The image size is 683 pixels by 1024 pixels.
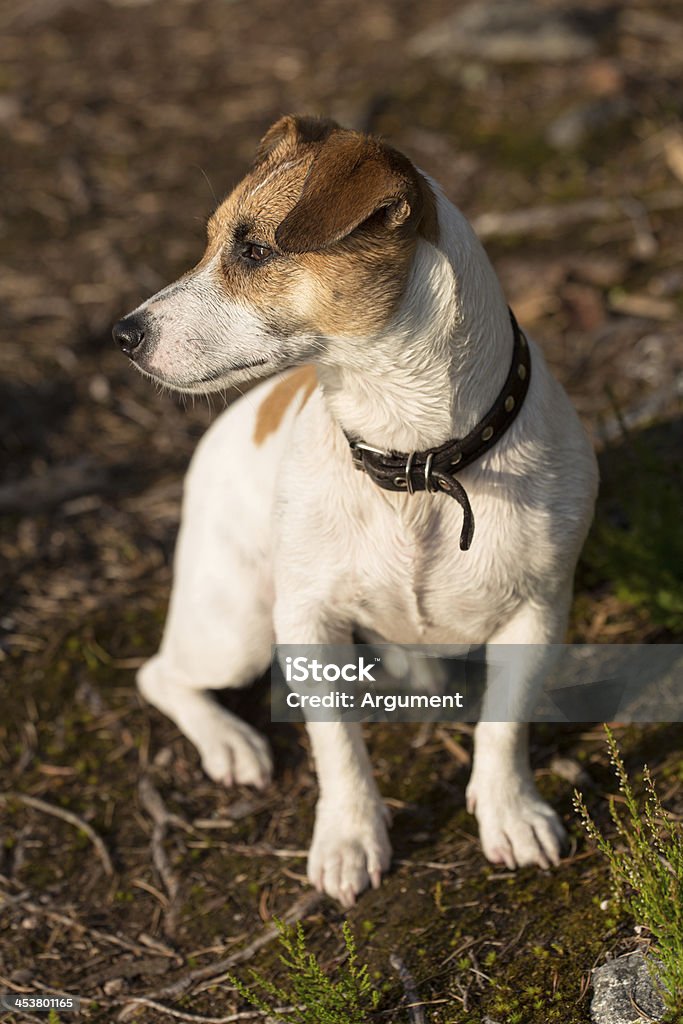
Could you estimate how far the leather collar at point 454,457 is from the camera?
2885 millimetres

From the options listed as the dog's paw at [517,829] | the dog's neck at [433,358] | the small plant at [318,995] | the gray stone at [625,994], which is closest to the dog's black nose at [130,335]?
the dog's neck at [433,358]

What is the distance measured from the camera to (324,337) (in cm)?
276

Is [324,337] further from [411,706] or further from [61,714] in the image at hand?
[61,714]

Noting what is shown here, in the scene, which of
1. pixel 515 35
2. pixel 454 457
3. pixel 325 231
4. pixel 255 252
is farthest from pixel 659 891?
pixel 515 35

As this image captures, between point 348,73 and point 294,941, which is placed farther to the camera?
point 348,73

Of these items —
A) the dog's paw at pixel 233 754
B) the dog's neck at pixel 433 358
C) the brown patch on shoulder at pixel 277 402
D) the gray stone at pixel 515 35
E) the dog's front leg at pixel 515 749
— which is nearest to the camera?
the dog's neck at pixel 433 358

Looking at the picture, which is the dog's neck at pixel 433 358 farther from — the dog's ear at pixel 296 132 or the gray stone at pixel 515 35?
the gray stone at pixel 515 35

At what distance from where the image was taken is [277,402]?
12.2ft

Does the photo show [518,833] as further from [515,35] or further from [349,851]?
[515,35]

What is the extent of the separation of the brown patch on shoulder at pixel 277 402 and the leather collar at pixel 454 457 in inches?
25.3

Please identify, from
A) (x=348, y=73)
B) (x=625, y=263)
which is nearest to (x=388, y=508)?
(x=625, y=263)

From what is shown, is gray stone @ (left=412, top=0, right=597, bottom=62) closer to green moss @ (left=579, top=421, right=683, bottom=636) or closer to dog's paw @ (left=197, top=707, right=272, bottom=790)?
green moss @ (left=579, top=421, right=683, bottom=636)

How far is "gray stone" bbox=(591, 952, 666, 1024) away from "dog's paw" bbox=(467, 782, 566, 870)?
455mm

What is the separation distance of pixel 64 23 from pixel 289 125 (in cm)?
707
